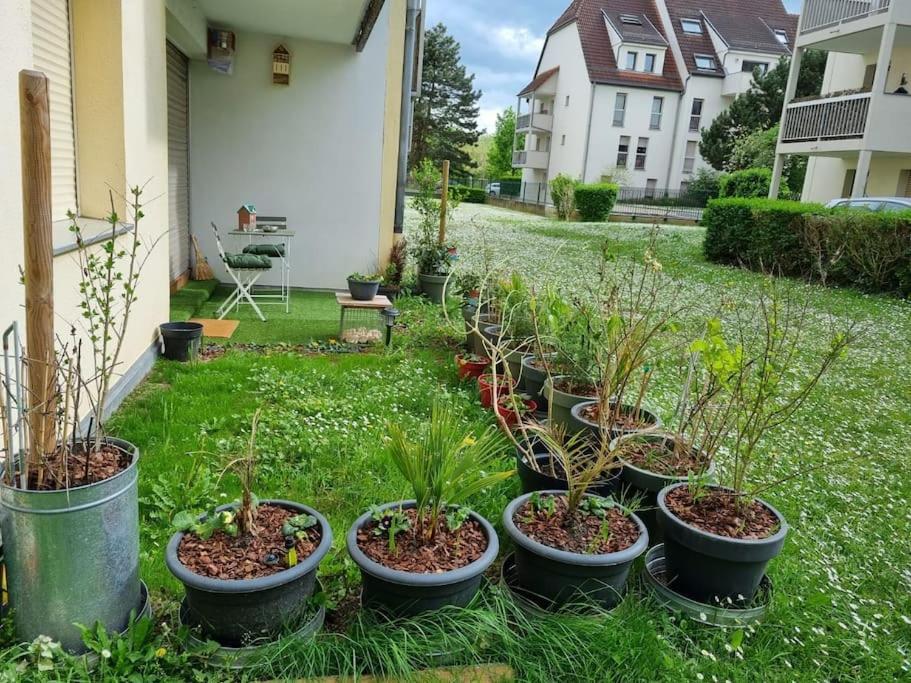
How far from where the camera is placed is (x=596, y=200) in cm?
2630

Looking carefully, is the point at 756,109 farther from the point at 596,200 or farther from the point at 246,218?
the point at 246,218

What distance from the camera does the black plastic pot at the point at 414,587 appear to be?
2217 millimetres

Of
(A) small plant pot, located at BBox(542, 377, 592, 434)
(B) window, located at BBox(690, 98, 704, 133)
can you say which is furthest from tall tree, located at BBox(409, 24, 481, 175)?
(A) small plant pot, located at BBox(542, 377, 592, 434)

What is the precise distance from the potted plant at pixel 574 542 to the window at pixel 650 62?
125 feet

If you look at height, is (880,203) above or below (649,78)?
below

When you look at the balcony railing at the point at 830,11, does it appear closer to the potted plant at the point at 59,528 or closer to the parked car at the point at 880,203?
the parked car at the point at 880,203

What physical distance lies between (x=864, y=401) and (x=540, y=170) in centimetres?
3798

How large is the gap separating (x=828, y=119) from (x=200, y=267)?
53.5 feet

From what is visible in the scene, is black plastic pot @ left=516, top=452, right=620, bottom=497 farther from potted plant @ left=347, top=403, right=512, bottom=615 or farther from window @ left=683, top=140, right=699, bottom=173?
window @ left=683, top=140, right=699, bottom=173

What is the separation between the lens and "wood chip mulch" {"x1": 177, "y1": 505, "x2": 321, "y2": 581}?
85.2 inches

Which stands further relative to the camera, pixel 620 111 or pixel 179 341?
pixel 620 111

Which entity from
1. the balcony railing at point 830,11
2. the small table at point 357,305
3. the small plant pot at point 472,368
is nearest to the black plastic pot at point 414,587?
the small plant pot at point 472,368

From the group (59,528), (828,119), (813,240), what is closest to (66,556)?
(59,528)

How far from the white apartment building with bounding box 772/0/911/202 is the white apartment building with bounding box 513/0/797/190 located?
1569cm
